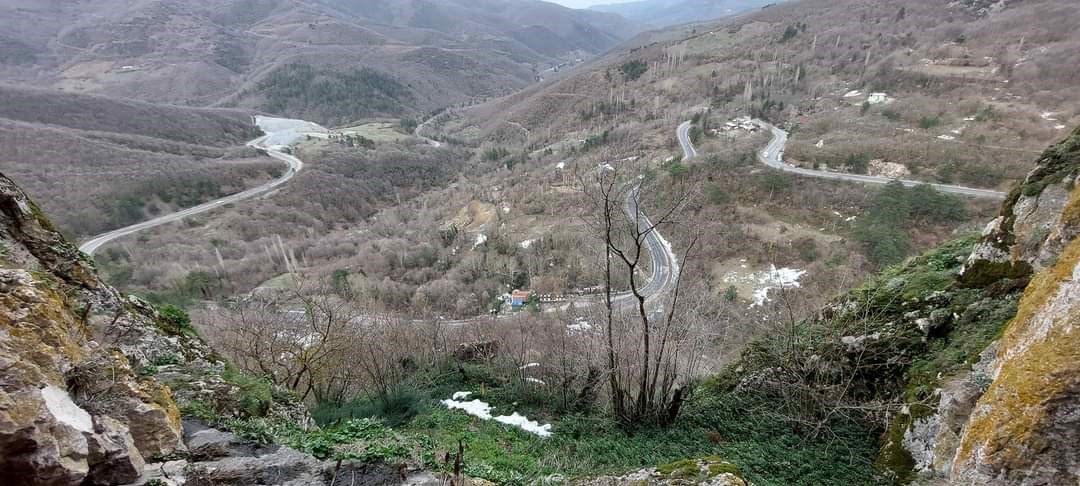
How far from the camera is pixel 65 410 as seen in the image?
197 inches

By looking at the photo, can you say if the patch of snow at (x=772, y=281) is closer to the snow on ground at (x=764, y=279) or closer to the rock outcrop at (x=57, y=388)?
the snow on ground at (x=764, y=279)

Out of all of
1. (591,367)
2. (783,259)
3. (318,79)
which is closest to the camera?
(591,367)

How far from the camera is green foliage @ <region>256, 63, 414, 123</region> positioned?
159 metres

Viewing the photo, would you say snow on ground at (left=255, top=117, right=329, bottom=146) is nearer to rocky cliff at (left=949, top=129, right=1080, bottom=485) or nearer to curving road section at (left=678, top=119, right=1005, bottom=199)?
curving road section at (left=678, top=119, right=1005, bottom=199)

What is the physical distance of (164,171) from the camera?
73.2 m

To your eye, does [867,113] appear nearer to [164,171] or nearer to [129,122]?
[164,171]

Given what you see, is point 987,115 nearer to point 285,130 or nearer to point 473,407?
point 473,407

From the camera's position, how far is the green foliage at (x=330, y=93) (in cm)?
15862

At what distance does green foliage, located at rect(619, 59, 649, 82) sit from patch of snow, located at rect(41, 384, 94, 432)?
13362cm

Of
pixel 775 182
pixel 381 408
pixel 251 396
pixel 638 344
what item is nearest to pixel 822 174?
pixel 775 182

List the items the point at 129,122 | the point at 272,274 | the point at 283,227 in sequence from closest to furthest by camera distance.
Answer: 1. the point at 272,274
2. the point at 283,227
3. the point at 129,122

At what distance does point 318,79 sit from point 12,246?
7407 inches

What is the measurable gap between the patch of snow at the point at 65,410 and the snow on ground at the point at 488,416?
33.8 ft

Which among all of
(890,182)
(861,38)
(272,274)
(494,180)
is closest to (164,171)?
(272,274)
